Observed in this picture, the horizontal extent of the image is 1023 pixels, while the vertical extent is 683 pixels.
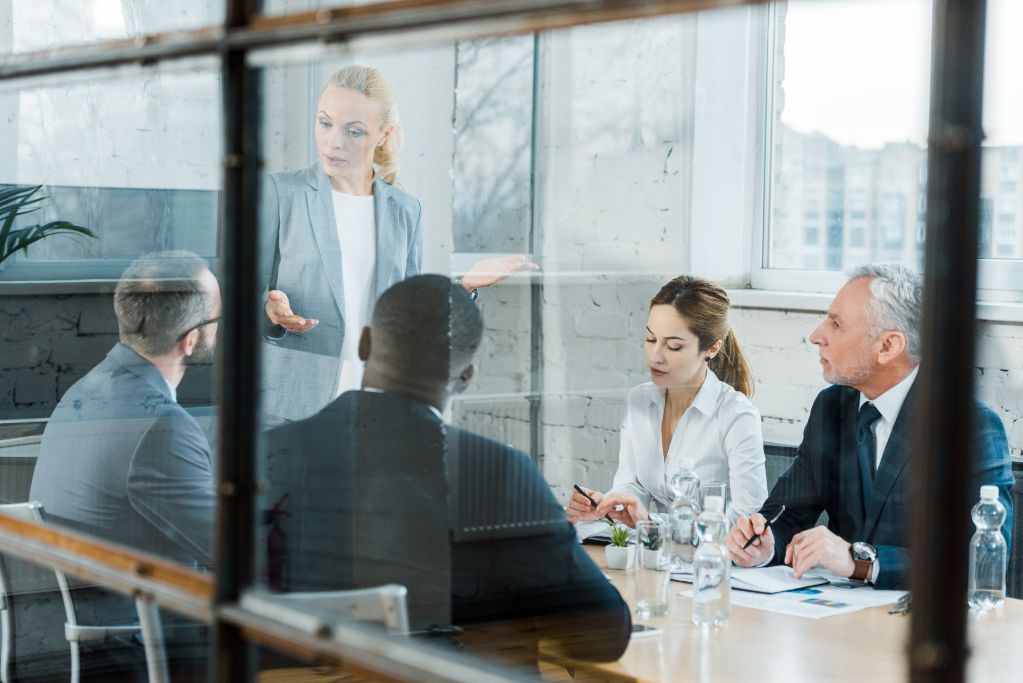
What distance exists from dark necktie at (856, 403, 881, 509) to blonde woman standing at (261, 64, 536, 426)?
0.95m

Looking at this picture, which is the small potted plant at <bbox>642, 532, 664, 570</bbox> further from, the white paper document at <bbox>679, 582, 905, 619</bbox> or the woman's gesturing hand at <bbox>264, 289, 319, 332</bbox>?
the woman's gesturing hand at <bbox>264, 289, 319, 332</bbox>

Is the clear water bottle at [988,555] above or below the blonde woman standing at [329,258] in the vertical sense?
below

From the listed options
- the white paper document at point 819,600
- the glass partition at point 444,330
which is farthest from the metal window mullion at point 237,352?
the white paper document at point 819,600

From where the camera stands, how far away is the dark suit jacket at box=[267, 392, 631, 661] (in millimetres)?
1224

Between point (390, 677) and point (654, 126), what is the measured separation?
101 inches

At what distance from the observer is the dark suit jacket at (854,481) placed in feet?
6.08

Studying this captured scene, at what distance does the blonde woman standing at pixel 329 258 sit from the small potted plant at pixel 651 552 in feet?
1.56

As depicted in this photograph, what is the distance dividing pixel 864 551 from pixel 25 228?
1745mm

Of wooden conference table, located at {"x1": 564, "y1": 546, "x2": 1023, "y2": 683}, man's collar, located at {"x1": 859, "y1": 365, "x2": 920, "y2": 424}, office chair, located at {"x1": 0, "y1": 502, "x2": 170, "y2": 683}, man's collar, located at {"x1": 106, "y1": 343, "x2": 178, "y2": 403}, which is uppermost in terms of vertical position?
man's collar, located at {"x1": 106, "y1": 343, "x2": 178, "y2": 403}

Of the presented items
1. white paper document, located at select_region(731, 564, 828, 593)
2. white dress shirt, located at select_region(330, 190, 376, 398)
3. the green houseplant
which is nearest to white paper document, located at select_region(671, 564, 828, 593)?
white paper document, located at select_region(731, 564, 828, 593)

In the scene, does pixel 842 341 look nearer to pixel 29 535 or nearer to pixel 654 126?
pixel 654 126

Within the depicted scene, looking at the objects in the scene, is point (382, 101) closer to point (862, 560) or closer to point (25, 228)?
point (25, 228)

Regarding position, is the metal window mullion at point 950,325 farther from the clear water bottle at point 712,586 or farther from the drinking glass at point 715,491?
the drinking glass at point 715,491

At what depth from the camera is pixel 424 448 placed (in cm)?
132
